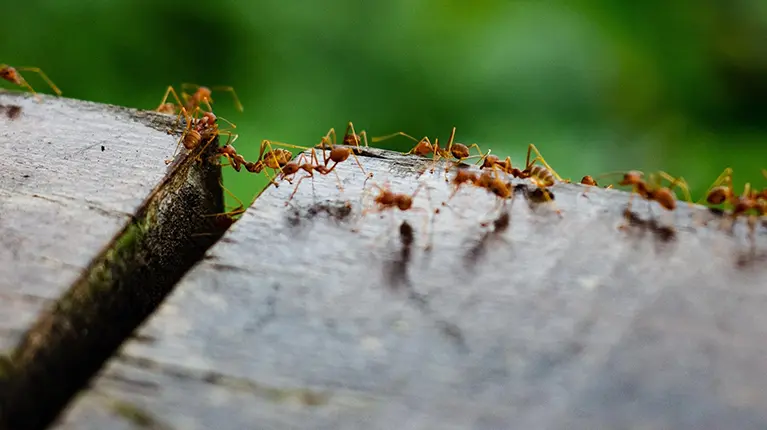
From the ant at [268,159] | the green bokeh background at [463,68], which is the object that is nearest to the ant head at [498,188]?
the ant at [268,159]

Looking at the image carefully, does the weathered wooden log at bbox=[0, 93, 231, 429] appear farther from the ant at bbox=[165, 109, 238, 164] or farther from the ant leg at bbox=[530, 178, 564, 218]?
the ant leg at bbox=[530, 178, 564, 218]

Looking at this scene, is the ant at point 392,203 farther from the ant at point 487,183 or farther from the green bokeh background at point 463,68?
the green bokeh background at point 463,68

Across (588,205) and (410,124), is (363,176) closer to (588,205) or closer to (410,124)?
(588,205)

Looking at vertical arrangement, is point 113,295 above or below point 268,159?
below

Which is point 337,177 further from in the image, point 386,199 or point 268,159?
point 268,159

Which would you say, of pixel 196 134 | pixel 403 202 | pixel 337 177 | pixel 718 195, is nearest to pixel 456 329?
pixel 403 202

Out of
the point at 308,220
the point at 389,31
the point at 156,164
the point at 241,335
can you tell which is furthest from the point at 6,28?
the point at 241,335

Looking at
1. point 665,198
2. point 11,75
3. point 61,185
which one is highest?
point 11,75

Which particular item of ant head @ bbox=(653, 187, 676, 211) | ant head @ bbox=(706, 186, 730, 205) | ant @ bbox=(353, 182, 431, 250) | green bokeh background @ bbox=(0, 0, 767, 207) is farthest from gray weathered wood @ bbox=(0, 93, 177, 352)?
green bokeh background @ bbox=(0, 0, 767, 207)
